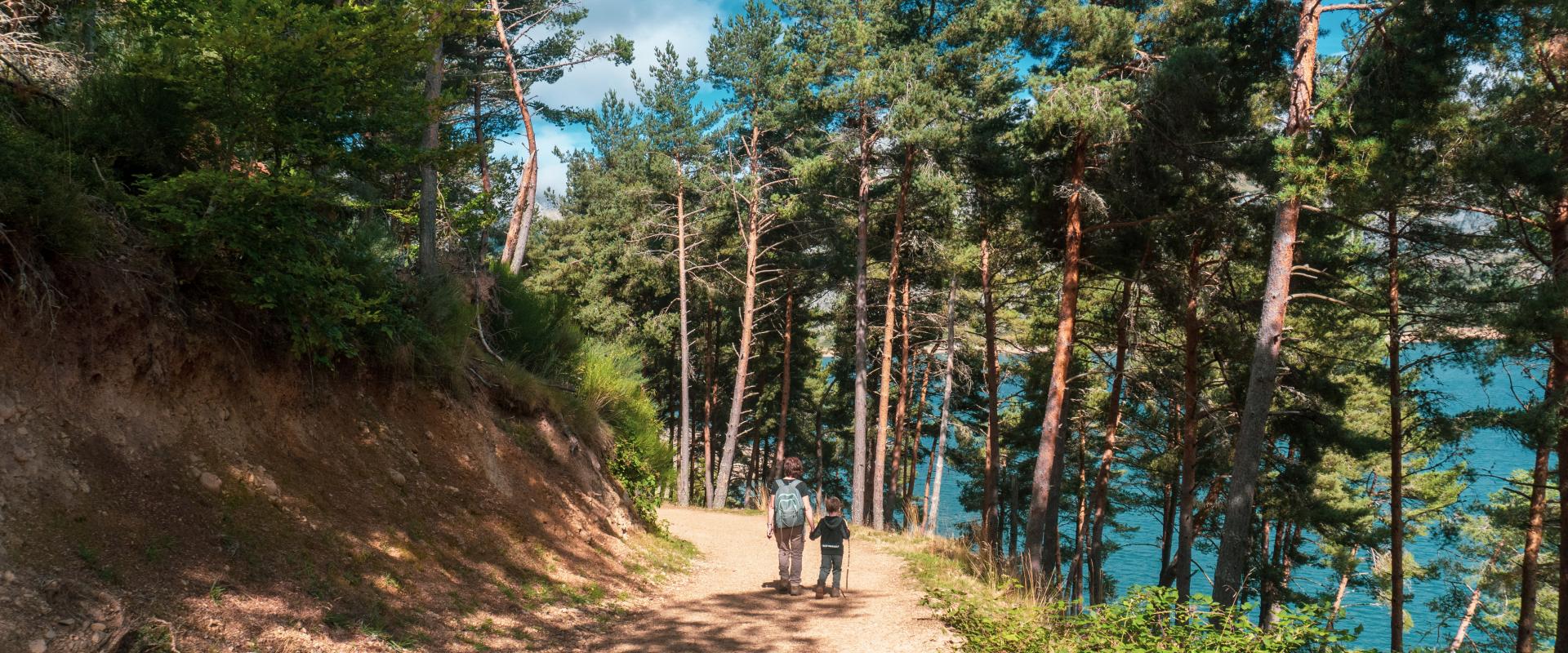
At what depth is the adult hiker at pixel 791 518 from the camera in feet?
28.7

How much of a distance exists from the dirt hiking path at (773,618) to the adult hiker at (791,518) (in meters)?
0.32

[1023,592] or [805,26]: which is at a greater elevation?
[805,26]

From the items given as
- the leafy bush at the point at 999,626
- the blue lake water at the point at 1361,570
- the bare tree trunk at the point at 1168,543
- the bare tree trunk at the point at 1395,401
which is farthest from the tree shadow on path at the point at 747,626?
the bare tree trunk at the point at 1168,543

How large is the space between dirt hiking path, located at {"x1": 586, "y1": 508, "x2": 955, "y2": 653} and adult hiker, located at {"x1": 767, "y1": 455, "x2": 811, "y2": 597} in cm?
32

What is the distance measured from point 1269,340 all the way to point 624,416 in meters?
9.04

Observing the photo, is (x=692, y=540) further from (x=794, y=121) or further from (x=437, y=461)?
(x=794, y=121)

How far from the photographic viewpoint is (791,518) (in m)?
8.73

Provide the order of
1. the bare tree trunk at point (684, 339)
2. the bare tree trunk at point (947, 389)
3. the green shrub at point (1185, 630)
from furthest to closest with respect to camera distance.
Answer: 1. the bare tree trunk at point (684, 339)
2. the bare tree trunk at point (947, 389)
3. the green shrub at point (1185, 630)

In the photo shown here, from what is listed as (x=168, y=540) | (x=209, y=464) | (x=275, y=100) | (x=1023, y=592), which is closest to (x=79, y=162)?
(x=275, y=100)

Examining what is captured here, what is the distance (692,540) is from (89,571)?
413 inches

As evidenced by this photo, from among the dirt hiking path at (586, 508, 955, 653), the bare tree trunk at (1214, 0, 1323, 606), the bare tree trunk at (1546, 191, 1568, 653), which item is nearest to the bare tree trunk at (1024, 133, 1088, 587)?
the dirt hiking path at (586, 508, 955, 653)

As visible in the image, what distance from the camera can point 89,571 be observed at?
166 inches

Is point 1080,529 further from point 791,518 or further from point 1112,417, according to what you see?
point 791,518

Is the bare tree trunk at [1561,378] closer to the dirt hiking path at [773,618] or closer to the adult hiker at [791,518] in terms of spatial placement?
the dirt hiking path at [773,618]
